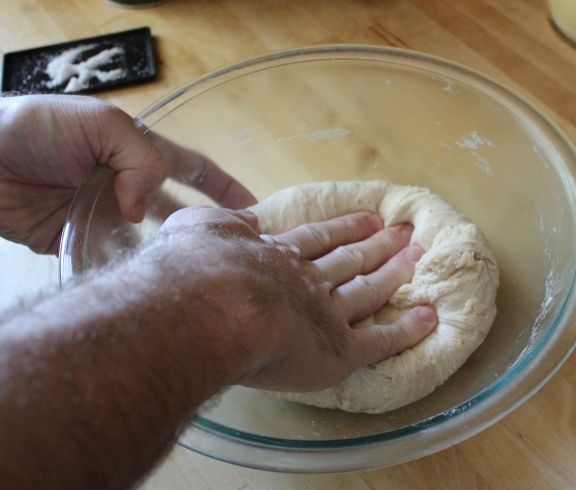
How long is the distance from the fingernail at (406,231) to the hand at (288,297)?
6cm

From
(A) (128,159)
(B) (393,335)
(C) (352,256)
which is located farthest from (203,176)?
(B) (393,335)

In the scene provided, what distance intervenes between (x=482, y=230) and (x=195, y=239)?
538mm

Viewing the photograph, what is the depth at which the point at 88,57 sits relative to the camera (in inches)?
45.9

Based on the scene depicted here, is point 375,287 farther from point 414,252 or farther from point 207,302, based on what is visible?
point 207,302

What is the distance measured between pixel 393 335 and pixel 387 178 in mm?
343

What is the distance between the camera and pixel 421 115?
94cm

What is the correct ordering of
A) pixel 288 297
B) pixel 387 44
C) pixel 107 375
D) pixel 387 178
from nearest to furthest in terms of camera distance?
1. pixel 107 375
2. pixel 288 297
3. pixel 387 178
4. pixel 387 44

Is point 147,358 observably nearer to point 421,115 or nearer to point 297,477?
point 297,477

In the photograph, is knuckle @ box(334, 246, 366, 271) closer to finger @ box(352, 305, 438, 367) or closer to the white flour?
finger @ box(352, 305, 438, 367)

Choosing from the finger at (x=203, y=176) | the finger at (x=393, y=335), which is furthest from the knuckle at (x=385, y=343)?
the finger at (x=203, y=176)

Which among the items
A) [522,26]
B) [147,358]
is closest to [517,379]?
[147,358]

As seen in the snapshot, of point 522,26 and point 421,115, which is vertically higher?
point 522,26

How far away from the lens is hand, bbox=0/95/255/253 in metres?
0.74

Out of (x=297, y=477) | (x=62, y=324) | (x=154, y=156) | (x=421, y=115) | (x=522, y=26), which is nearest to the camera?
(x=62, y=324)
